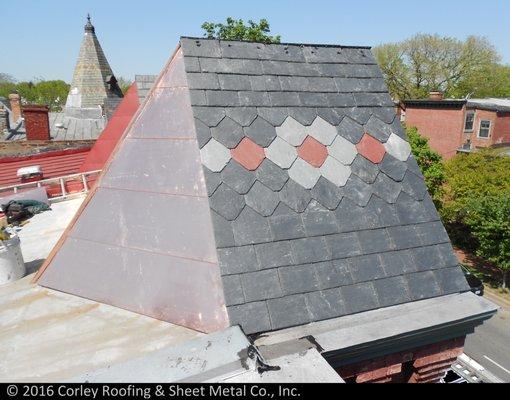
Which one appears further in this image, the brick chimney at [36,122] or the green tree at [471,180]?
the brick chimney at [36,122]

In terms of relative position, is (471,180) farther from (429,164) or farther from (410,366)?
(410,366)

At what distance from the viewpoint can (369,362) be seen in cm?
337

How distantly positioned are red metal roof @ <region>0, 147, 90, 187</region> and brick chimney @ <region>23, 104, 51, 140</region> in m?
6.36

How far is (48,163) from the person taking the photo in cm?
1827

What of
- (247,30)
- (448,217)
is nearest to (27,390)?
(448,217)

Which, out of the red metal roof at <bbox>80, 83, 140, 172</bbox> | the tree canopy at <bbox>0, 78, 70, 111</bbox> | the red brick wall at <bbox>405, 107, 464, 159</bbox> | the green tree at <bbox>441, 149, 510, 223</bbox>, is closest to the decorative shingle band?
the red metal roof at <bbox>80, 83, 140, 172</bbox>

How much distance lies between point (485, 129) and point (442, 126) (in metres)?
3.78

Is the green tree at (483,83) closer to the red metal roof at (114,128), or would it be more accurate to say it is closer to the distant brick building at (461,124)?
the distant brick building at (461,124)

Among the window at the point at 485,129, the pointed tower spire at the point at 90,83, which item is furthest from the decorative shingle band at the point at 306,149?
the window at the point at 485,129

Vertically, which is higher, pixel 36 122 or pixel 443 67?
pixel 443 67

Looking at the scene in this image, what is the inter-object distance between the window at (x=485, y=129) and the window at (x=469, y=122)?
2.74 feet

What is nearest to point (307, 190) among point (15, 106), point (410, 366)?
point (410, 366)

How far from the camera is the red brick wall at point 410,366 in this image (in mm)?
3381

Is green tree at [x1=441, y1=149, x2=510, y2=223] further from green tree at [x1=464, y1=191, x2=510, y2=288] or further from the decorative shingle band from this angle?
the decorative shingle band
